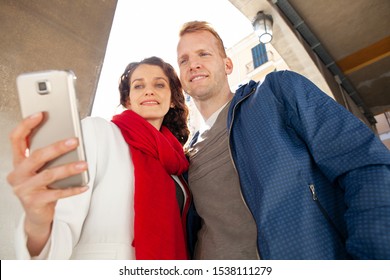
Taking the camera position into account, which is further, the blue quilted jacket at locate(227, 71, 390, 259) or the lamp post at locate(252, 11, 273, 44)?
the lamp post at locate(252, 11, 273, 44)

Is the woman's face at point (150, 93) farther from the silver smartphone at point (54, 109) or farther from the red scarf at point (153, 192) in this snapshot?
the silver smartphone at point (54, 109)

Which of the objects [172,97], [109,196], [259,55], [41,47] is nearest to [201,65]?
[172,97]

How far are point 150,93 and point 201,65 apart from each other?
50 centimetres

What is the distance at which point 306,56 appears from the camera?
4.97 m

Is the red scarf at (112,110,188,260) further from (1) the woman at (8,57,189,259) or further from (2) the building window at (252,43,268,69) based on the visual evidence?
(2) the building window at (252,43,268,69)

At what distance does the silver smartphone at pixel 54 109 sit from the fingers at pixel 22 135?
0.02 meters

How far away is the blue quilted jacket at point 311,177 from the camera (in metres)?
1.07

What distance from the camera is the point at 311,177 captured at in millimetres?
1303

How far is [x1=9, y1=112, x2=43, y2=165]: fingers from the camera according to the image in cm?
78

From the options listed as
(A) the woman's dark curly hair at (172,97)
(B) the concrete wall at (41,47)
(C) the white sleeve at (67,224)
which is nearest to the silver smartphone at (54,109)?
(C) the white sleeve at (67,224)

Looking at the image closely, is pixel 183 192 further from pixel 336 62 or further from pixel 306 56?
pixel 336 62

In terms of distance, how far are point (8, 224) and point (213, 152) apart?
1336mm

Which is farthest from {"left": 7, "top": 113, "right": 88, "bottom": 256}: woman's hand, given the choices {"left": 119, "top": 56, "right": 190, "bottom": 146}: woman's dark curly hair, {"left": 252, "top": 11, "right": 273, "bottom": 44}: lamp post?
{"left": 252, "top": 11, "right": 273, "bottom": 44}: lamp post

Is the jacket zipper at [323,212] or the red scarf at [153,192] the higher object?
the red scarf at [153,192]
